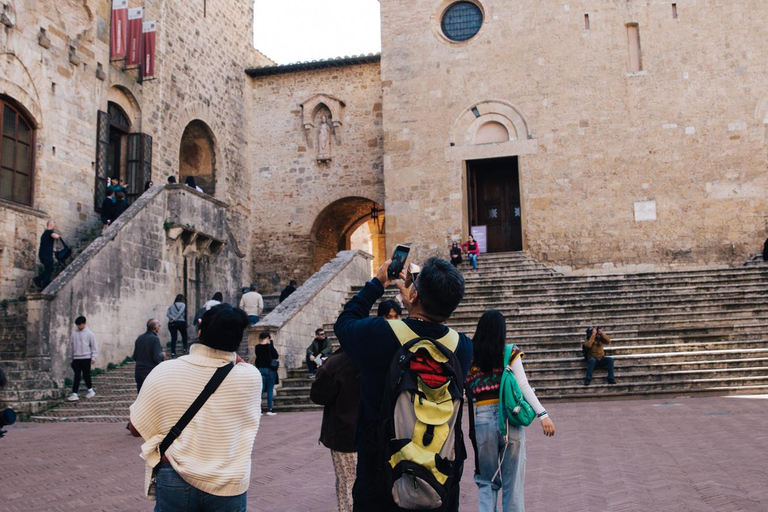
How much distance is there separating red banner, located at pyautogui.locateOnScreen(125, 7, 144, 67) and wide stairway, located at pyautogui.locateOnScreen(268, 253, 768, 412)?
9.13m

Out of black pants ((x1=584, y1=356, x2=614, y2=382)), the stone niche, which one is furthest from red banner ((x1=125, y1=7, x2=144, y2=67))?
black pants ((x1=584, y1=356, x2=614, y2=382))

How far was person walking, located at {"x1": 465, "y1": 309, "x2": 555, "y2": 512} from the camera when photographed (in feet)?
14.4

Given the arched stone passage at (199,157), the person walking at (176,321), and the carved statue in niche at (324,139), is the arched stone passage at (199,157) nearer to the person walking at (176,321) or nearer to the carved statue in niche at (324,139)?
the carved statue in niche at (324,139)

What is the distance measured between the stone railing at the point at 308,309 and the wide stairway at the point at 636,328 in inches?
16.7

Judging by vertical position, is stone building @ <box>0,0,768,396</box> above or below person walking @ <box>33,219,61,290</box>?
above

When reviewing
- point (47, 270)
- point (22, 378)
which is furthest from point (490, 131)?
point (22, 378)

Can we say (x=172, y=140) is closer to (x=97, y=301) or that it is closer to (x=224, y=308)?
(x=97, y=301)

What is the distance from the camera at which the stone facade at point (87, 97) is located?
53.1 feet

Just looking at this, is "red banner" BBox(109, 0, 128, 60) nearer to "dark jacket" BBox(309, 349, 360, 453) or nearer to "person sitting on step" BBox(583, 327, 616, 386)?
"person sitting on step" BBox(583, 327, 616, 386)

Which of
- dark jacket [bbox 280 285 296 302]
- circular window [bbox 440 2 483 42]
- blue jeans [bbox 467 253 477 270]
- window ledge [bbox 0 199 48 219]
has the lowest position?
dark jacket [bbox 280 285 296 302]

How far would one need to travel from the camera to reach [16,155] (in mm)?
16312

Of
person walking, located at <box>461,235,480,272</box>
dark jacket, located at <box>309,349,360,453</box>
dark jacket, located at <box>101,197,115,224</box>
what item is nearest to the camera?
dark jacket, located at <box>309,349,360,453</box>

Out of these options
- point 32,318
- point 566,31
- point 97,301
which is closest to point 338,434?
point 32,318

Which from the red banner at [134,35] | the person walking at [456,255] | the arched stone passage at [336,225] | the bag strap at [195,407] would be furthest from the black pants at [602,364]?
the red banner at [134,35]
